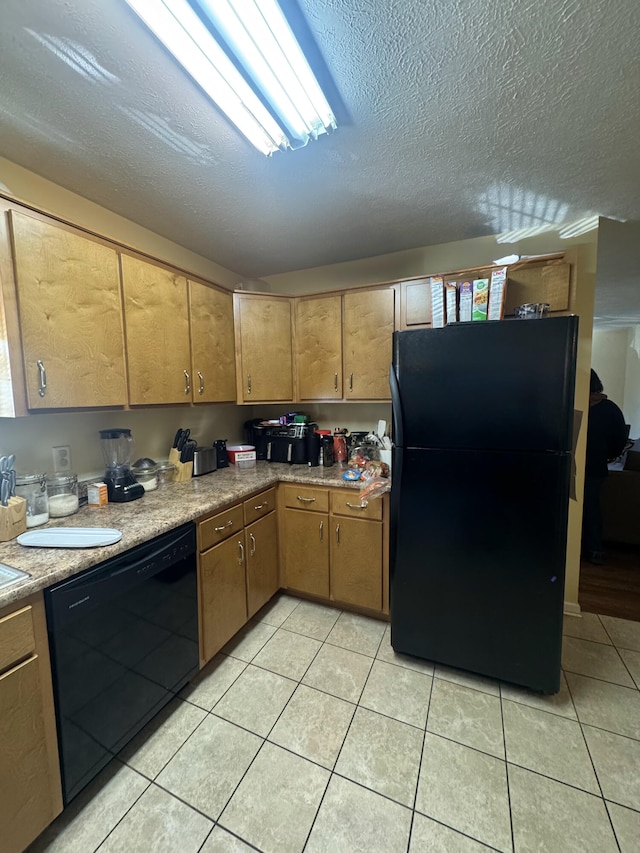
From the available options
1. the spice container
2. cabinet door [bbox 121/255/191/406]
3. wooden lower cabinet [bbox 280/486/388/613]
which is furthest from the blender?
wooden lower cabinet [bbox 280/486/388/613]

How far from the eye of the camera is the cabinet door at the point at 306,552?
2.18 meters

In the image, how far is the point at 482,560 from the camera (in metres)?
1.56

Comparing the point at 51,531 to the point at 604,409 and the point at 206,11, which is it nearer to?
the point at 206,11

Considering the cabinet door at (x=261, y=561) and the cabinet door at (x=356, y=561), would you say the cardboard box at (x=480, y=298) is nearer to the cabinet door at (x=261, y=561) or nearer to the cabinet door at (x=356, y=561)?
the cabinet door at (x=356, y=561)

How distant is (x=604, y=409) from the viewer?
2.75 metres

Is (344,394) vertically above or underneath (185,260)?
underneath

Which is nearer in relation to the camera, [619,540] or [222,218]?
[222,218]

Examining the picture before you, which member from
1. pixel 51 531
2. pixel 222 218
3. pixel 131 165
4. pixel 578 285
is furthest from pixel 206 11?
Result: pixel 578 285

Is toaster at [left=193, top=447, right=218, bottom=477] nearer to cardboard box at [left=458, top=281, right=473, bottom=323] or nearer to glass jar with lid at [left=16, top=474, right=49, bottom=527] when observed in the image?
glass jar with lid at [left=16, top=474, right=49, bottom=527]

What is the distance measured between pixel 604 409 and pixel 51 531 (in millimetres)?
3869

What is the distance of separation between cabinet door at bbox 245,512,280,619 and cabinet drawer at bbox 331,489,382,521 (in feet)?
1.53

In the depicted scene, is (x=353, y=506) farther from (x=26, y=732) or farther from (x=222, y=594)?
(x=26, y=732)

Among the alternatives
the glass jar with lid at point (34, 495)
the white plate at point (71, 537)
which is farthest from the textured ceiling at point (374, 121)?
the white plate at point (71, 537)

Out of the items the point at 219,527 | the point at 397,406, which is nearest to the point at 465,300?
the point at 397,406
